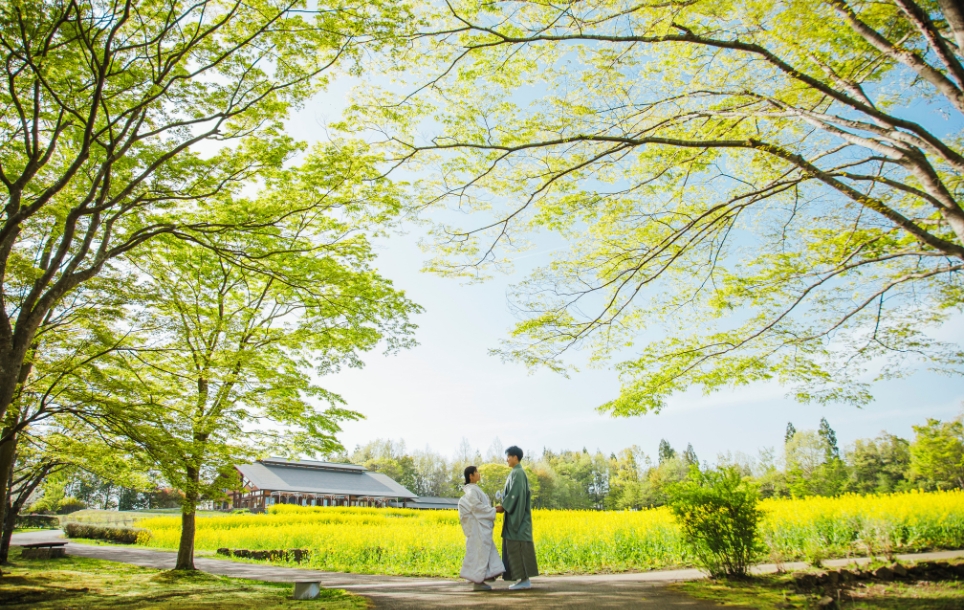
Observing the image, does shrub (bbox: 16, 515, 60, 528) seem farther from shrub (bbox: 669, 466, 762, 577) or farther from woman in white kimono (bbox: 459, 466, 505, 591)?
shrub (bbox: 669, 466, 762, 577)

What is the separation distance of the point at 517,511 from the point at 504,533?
41 cm

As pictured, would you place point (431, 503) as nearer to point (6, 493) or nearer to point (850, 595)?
point (6, 493)

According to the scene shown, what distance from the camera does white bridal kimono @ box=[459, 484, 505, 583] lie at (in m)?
6.60

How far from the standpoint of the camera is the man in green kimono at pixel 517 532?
6293 mm

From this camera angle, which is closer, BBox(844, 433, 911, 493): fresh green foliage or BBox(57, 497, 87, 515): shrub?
BBox(844, 433, 911, 493): fresh green foliage

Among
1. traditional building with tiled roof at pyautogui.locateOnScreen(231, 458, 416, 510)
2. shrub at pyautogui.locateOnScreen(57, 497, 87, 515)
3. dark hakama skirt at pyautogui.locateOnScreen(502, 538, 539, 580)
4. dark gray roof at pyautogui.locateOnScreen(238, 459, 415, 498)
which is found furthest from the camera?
shrub at pyautogui.locateOnScreen(57, 497, 87, 515)

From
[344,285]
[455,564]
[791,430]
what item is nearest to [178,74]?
[344,285]

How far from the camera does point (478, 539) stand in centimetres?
677

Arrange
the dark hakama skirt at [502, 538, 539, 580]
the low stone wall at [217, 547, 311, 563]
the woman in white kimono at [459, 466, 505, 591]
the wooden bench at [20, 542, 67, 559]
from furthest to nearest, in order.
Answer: the low stone wall at [217, 547, 311, 563], the wooden bench at [20, 542, 67, 559], the woman in white kimono at [459, 466, 505, 591], the dark hakama skirt at [502, 538, 539, 580]

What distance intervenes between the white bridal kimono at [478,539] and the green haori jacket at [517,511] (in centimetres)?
27

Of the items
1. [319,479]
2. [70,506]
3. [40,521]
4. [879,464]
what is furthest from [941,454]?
[70,506]

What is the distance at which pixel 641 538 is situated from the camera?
30.0 feet

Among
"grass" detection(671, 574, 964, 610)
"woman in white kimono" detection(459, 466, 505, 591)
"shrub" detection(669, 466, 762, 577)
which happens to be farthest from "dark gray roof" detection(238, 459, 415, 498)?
"grass" detection(671, 574, 964, 610)

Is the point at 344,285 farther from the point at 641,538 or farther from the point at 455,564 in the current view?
the point at 641,538
